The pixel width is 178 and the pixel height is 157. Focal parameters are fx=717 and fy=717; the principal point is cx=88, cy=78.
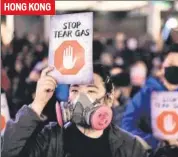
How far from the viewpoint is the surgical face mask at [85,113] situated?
3895 millimetres

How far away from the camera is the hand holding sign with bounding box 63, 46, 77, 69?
3947mm

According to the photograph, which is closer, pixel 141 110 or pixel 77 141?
pixel 77 141

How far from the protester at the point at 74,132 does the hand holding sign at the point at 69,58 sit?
0.30 feet

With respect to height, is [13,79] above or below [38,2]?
below

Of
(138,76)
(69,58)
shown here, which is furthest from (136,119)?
(138,76)

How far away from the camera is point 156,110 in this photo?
4301 millimetres

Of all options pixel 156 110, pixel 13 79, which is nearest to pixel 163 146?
pixel 156 110

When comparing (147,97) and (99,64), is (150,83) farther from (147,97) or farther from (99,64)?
(99,64)

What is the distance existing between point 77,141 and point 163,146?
1.91 ft

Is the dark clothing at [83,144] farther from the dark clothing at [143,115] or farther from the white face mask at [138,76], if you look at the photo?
the white face mask at [138,76]

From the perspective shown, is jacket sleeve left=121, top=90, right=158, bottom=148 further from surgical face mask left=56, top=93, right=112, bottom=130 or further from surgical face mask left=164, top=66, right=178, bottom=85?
surgical face mask left=56, top=93, right=112, bottom=130

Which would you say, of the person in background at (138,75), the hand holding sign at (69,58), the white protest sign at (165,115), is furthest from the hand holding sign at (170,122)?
the person in background at (138,75)

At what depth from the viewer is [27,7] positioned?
13.0ft

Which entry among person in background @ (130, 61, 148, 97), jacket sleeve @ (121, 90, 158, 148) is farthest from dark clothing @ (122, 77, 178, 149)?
person in background @ (130, 61, 148, 97)
